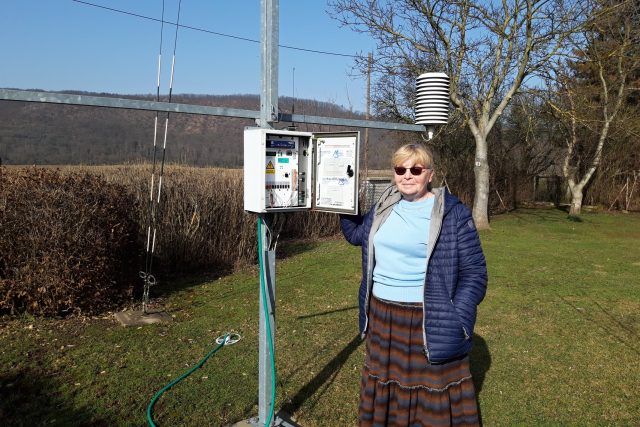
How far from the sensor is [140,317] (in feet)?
18.8

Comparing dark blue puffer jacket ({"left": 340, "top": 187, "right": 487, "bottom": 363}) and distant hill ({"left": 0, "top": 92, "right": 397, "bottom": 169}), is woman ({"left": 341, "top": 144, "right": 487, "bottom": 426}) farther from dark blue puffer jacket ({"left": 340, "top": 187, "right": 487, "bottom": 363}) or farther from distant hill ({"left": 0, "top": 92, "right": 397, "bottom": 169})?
distant hill ({"left": 0, "top": 92, "right": 397, "bottom": 169})

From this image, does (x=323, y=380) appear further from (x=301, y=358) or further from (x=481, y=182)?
(x=481, y=182)

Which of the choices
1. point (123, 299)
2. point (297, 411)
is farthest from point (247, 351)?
point (123, 299)

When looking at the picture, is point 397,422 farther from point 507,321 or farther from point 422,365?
point 507,321

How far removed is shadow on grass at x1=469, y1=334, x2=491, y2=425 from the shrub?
4019mm

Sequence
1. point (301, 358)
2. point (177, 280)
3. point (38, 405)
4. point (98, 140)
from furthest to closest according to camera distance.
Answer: point (98, 140), point (177, 280), point (301, 358), point (38, 405)

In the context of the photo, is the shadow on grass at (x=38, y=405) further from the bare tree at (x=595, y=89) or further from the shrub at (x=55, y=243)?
the bare tree at (x=595, y=89)

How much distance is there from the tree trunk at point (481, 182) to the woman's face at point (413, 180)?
41.8ft

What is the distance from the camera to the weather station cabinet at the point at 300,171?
9.19 feet

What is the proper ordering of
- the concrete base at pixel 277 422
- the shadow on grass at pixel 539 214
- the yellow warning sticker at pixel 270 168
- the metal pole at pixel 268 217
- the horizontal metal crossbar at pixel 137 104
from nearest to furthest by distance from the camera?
the horizontal metal crossbar at pixel 137 104
the metal pole at pixel 268 217
the yellow warning sticker at pixel 270 168
the concrete base at pixel 277 422
the shadow on grass at pixel 539 214

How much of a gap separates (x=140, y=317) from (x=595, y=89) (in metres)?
19.6

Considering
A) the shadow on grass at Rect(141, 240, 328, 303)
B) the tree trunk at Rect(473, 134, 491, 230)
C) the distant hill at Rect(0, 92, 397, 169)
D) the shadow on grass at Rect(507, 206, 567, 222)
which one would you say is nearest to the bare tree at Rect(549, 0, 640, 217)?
the shadow on grass at Rect(507, 206, 567, 222)

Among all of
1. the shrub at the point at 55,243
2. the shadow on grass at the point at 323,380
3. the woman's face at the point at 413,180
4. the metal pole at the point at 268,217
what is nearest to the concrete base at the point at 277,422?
the metal pole at the point at 268,217

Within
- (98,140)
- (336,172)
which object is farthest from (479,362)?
(98,140)
